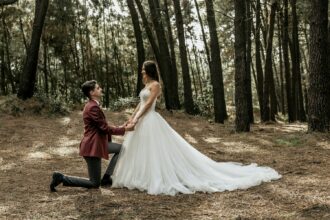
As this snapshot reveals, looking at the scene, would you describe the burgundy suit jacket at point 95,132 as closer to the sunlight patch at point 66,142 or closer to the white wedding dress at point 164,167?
the white wedding dress at point 164,167

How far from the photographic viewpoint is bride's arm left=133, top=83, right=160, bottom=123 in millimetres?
7989

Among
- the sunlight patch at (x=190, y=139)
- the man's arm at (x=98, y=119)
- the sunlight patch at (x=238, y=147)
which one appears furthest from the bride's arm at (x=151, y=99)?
the sunlight patch at (x=190, y=139)

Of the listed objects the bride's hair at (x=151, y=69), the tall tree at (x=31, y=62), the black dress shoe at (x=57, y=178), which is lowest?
the black dress shoe at (x=57, y=178)

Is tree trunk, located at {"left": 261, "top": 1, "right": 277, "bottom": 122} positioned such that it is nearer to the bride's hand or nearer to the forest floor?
the forest floor

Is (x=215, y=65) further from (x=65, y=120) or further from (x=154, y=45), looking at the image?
(x=65, y=120)

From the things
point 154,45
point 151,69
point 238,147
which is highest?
point 154,45

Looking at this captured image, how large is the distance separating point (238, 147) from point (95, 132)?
539 cm

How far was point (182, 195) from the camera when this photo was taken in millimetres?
7293

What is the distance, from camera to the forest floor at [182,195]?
6250 mm

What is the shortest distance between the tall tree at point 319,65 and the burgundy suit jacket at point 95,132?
6666 mm

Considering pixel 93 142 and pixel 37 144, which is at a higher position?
pixel 93 142

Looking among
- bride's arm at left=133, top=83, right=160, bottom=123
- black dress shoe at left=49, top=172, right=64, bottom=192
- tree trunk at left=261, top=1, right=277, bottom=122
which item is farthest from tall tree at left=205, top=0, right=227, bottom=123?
black dress shoe at left=49, top=172, right=64, bottom=192

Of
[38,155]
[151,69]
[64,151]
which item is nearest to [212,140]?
[64,151]

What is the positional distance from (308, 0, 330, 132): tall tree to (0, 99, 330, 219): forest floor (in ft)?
2.16
